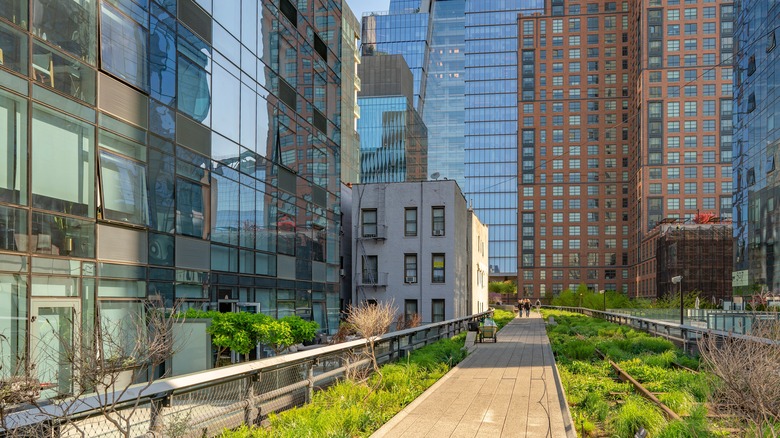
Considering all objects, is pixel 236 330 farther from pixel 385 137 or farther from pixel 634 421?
pixel 385 137

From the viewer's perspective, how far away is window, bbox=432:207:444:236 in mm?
50625

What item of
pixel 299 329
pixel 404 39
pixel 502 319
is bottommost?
pixel 502 319

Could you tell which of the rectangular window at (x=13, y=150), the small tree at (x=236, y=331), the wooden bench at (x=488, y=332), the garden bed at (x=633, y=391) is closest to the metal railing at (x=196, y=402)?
the garden bed at (x=633, y=391)

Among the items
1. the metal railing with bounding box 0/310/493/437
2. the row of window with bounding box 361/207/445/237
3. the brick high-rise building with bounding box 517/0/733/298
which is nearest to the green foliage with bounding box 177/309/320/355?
the metal railing with bounding box 0/310/493/437

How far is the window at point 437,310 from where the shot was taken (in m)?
50.0

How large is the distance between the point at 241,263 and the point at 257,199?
Answer: 2.98 m

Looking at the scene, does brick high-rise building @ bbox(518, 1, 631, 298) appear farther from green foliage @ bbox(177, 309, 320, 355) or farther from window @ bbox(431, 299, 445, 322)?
green foliage @ bbox(177, 309, 320, 355)

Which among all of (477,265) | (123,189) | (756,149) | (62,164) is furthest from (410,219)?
(756,149)

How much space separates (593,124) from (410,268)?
442 ft

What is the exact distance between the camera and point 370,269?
51.0 m

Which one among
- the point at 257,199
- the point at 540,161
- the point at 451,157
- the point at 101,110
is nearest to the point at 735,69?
the point at 257,199

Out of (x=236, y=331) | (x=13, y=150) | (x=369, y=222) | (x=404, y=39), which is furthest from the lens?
(x=404, y=39)

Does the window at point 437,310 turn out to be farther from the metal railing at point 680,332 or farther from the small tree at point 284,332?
the small tree at point 284,332

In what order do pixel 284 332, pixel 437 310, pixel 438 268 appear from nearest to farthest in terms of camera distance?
pixel 284 332
pixel 437 310
pixel 438 268
